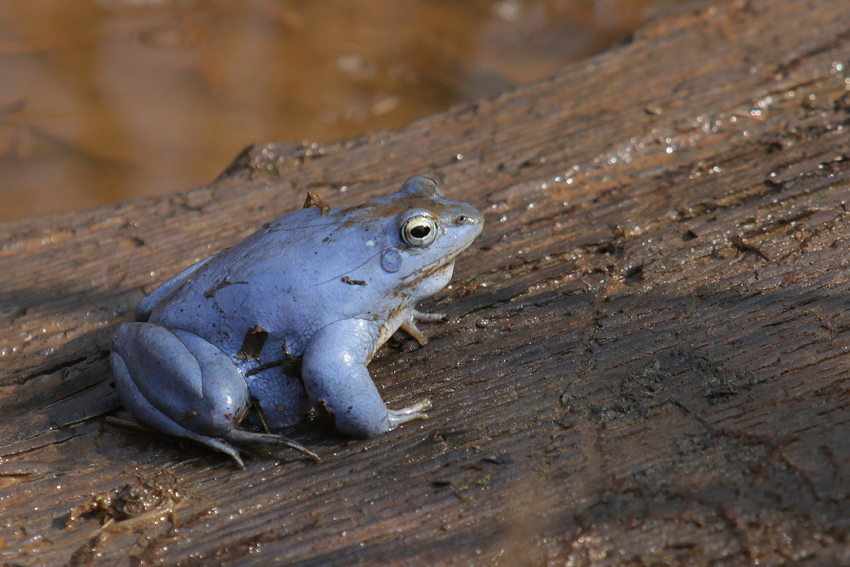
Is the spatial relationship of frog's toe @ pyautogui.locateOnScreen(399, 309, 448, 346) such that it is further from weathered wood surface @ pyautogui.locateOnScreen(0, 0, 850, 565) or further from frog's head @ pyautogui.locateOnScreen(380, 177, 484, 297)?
frog's head @ pyautogui.locateOnScreen(380, 177, 484, 297)

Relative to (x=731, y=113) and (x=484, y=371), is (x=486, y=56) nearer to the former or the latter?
(x=731, y=113)

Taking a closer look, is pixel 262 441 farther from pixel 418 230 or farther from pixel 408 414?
pixel 418 230

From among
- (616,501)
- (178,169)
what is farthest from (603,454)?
(178,169)

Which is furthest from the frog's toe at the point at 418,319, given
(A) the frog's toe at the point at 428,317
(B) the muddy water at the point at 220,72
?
(B) the muddy water at the point at 220,72

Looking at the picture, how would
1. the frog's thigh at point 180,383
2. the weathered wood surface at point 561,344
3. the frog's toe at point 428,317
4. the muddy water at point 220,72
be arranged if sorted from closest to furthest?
the weathered wood surface at point 561,344, the frog's thigh at point 180,383, the frog's toe at point 428,317, the muddy water at point 220,72

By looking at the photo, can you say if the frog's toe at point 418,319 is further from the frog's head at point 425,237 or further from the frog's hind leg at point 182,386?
the frog's hind leg at point 182,386

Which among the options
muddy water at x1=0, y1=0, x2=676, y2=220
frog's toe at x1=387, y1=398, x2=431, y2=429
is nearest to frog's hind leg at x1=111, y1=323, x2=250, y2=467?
frog's toe at x1=387, y1=398, x2=431, y2=429

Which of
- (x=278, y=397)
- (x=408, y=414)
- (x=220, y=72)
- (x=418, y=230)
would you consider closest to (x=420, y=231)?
(x=418, y=230)
